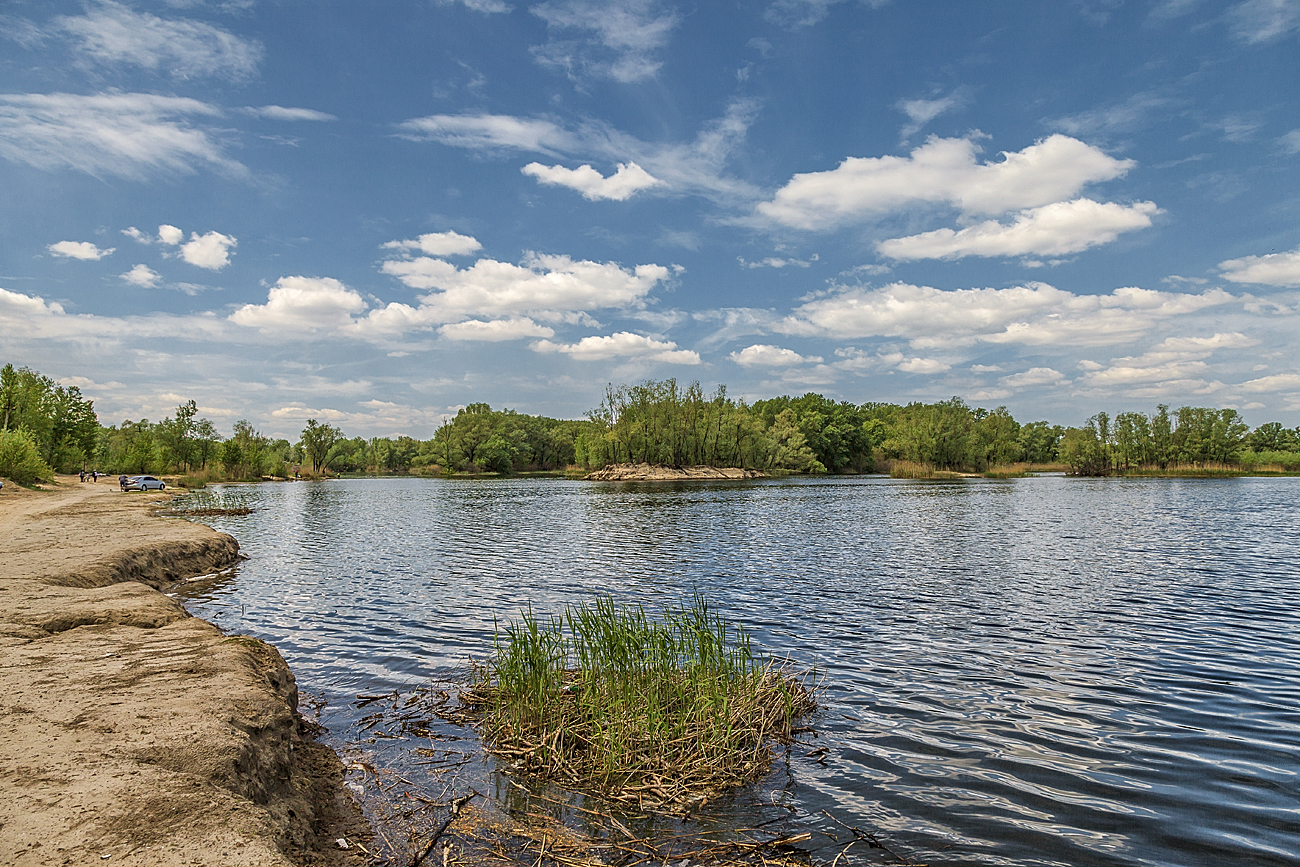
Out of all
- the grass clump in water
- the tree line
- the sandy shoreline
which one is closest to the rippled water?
the grass clump in water

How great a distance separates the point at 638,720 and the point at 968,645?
8126 mm

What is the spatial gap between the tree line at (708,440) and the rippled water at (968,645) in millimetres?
68625

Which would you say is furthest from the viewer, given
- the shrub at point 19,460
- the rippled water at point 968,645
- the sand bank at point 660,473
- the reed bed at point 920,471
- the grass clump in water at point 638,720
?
the reed bed at point 920,471

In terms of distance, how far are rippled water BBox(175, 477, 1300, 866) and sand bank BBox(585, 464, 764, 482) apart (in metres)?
84.5

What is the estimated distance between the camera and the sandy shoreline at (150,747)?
173 inches

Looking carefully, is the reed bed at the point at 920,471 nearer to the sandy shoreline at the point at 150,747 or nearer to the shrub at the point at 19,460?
the shrub at the point at 19,460

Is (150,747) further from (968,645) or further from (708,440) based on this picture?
(708,440)

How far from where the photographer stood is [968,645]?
1262 centimetres

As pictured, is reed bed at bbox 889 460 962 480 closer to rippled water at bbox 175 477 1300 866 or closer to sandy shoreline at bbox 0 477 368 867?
rippled water at bbox 175 477 1300 866

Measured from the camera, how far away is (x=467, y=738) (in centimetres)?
834

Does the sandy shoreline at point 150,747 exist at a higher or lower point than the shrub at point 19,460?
lower

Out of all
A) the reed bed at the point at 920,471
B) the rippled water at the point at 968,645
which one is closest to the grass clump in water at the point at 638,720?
the rippled water at the point at 968,645

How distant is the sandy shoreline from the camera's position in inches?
173


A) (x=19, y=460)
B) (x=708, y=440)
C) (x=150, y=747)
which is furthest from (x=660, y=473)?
(x=150, y=747)
